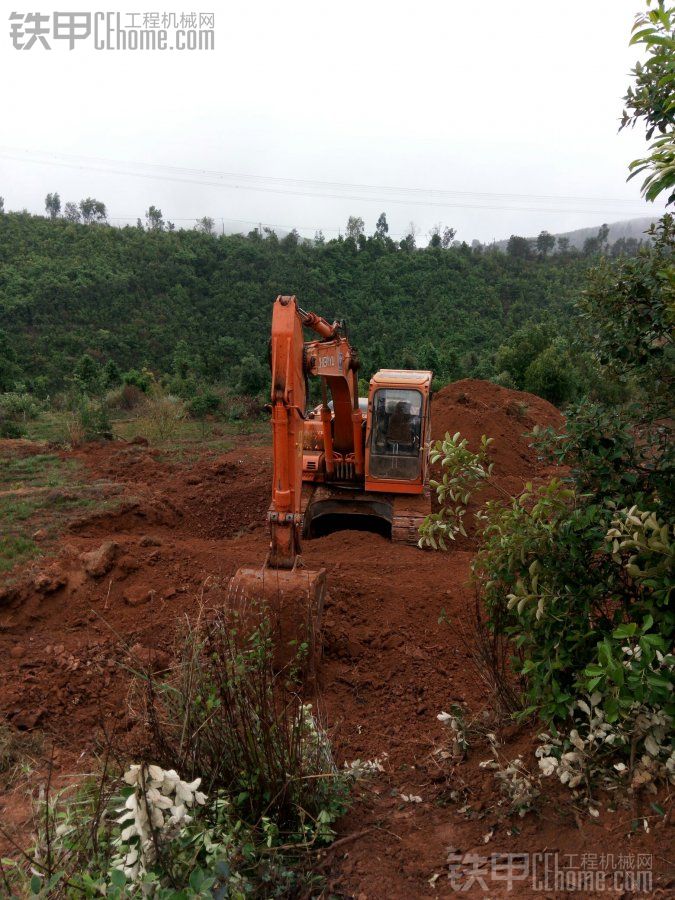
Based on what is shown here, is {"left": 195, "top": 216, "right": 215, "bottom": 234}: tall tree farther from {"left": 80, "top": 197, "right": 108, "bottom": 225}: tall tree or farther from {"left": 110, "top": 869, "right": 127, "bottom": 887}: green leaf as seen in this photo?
{"left": 110, "top": 869, "right": 127, "bottom": 887}: green leaf

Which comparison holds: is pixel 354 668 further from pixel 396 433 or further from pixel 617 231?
pixel 617 231

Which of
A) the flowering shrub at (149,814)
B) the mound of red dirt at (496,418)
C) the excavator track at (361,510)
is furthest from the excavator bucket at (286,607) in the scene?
the mound of red dirt at (496,418)

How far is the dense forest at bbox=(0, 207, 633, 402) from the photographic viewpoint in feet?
91.2

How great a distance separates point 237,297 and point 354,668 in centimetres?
3296

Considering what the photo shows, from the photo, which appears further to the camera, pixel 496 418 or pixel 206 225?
pixel 206 225

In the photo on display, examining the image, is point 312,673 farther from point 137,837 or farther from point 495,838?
point 137,837

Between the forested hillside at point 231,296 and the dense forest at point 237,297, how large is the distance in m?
0.08

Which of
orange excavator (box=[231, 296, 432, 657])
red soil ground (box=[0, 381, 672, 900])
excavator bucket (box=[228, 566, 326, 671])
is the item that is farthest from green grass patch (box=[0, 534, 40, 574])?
excavator bucket (box=[228, 566, 326, 671])

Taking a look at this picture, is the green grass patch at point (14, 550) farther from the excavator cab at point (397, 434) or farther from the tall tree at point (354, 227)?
the tall tree at point (354, 227)

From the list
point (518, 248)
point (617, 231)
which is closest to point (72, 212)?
point (518, 248)

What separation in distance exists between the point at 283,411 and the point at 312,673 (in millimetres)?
2197

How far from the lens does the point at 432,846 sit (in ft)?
10.4

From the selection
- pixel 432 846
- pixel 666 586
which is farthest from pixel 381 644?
pixel 666 586

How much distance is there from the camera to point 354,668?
559 cm
